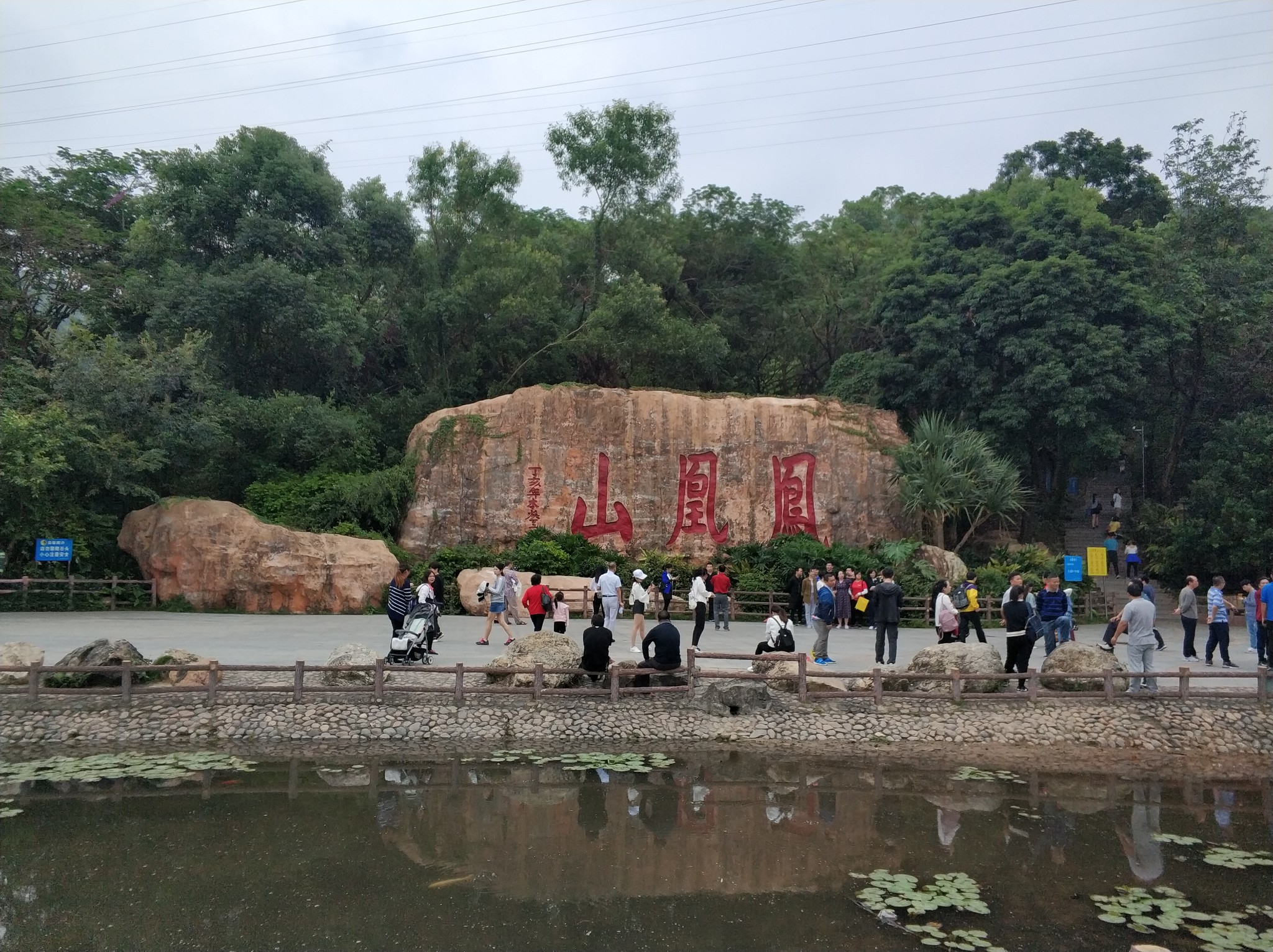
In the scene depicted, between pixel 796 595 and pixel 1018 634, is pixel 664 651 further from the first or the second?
pixel 796 595

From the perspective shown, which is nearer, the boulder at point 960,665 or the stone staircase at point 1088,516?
the boulder at point 960,665

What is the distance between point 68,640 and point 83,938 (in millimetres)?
8573

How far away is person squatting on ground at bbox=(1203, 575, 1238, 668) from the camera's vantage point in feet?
39.5

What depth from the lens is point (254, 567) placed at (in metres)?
16.6

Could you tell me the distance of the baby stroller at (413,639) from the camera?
11188 millimetres

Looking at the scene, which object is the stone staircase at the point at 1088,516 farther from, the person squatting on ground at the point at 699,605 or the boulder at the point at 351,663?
the boulder at the point at 351,663

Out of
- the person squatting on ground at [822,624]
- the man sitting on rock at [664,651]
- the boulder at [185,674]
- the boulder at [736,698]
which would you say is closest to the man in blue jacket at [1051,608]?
the person squatting on ground at [822,624]

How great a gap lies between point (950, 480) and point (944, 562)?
1.90 meters

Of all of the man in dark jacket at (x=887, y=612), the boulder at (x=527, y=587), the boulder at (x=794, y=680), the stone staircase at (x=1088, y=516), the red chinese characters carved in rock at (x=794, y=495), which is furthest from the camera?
the stone staircase at (x=1088, y=516)

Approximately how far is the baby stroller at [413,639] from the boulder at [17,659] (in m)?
3.98

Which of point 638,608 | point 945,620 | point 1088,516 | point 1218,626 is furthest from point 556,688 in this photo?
point 1088,516

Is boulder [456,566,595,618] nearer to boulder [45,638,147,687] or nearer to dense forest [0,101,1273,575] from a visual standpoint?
dense forest [0,101,1273,575]

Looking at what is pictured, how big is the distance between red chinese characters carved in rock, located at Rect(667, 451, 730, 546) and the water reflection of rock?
10.3 meters

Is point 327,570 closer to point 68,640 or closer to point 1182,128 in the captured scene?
point 68,640
